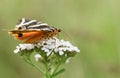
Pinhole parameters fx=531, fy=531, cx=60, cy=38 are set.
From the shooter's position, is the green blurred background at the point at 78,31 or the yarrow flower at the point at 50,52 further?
the green blurred background at the point at 78,31

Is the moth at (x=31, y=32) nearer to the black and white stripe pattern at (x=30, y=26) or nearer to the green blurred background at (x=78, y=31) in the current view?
the black and white stripe pattern at (x=30, y=26)

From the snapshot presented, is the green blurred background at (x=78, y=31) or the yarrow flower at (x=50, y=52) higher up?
the green blurred background at (x=78, y=31)

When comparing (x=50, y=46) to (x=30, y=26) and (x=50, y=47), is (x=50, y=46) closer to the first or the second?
(x=50, y=47)

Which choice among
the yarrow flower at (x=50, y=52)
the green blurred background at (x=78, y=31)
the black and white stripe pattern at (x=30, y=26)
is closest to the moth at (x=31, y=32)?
the black and white stripe pattern at (x=30, y=26)

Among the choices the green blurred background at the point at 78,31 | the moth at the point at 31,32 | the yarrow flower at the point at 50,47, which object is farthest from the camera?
the green blurred background at the point at 78,31

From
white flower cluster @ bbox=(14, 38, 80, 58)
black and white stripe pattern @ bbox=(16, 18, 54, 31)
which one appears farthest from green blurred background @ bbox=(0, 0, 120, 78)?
black and white stripe pattern @ bbox=(16, 18, 54, 31)

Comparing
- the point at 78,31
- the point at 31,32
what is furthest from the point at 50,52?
the point at 78,31
